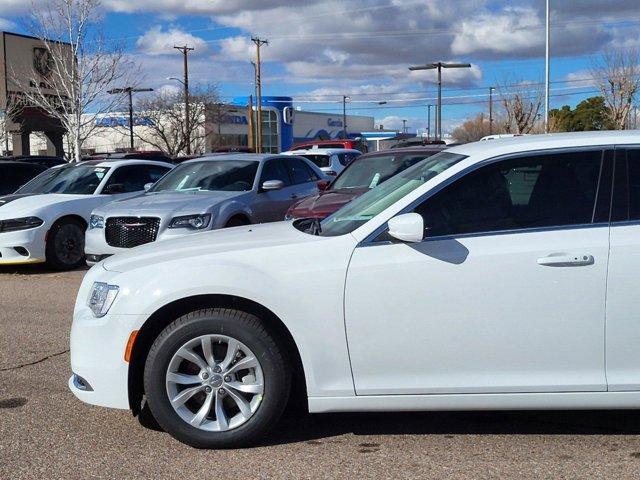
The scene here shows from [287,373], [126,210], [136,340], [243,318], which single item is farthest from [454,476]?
[126,210]

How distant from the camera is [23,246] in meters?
10.6

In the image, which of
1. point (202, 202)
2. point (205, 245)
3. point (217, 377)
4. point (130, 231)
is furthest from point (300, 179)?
point (217, 377)

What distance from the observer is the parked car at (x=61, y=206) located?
10.7 m

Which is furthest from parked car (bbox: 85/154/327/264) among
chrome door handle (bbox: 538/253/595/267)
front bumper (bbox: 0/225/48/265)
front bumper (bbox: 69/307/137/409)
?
chrome door handle (bbox: 538/253/595/267)

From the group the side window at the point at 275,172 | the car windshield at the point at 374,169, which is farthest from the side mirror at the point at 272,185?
the car windshield at the point at 374,169

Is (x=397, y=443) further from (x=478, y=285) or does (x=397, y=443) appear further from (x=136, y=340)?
(x=136, y=340)

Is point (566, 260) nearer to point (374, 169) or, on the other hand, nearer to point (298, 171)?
point (374, 169)

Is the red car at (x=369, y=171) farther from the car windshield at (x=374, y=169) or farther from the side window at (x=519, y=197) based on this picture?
the side window at (x=519, y=197)

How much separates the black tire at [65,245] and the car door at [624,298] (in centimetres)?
872

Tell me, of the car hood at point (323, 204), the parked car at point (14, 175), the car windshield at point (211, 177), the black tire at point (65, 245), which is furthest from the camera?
the parked car at point (14, 175)

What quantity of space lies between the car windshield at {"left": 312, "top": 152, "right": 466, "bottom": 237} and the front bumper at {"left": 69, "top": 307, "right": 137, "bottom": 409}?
1312mm

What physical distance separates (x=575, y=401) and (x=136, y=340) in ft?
8.16

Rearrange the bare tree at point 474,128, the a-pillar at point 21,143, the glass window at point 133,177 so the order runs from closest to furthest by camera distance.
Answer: the glass window at point 133,177 → the a-pillar at point 21,143 → the bare tree at point 474,128

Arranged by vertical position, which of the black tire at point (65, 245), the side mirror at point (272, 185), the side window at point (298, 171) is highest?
the side window at point (298, 171)
